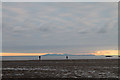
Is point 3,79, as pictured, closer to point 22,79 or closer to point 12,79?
point 12,79

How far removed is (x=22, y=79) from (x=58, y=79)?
4336 millimetres

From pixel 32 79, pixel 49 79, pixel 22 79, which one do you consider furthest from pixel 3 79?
pixel 49 79

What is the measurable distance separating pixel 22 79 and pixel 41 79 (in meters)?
2.28

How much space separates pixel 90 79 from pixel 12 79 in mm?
9382

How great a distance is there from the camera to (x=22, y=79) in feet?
61.8

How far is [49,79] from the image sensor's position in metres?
18.7

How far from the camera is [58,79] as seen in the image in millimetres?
18562

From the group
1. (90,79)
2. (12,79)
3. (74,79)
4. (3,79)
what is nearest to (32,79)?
(12,79)

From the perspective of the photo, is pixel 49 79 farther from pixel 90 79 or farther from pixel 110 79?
pixel 110 79

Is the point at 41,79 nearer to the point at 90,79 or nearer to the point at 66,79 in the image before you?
the point at 66,79

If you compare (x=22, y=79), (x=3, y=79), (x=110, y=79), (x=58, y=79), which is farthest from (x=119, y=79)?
(x=3, y=79)

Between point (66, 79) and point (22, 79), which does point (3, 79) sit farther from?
point (66, 79)

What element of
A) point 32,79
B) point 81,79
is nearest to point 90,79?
point 81,79

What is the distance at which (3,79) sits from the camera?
19.2 m
